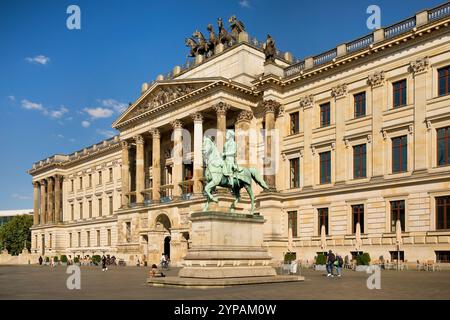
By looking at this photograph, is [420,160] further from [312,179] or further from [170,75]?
[170,75]

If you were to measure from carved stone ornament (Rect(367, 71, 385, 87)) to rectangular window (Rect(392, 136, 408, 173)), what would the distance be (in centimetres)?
536

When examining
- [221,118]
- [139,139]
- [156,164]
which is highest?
[221,118]

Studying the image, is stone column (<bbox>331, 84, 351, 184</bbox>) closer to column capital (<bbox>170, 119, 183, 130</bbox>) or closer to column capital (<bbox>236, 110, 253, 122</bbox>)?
column capital (<bbox>236, 110, 253, 122</bbox>)

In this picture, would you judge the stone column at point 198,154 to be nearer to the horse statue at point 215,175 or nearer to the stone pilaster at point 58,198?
the horse statue at point 215,175

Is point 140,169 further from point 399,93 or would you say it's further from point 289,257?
point 399,93

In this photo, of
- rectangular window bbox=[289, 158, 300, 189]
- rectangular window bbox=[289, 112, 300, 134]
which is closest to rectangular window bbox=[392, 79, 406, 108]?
rectangular window bbox=[289, 112, 300, 134]

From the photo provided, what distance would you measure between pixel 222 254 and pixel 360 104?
2806cm

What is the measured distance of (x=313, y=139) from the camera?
50.6 m

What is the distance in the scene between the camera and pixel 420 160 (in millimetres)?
40938

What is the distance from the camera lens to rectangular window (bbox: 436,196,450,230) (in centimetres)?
3859

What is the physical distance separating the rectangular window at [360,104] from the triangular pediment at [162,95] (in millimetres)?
14962

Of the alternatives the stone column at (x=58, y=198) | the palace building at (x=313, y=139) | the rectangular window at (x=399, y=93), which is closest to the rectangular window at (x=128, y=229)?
the palace building at (x=313, y=139)

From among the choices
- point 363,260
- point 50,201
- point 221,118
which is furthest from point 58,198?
point 363,260
